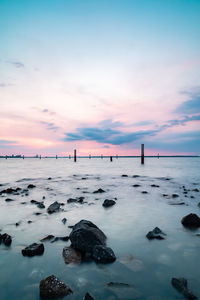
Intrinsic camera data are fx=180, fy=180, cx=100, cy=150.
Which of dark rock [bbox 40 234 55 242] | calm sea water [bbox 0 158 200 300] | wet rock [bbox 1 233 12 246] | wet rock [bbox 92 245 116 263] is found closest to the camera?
calm sea water [bbox 0 158 200 300]

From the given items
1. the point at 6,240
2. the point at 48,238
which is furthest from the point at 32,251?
the point at 6,240

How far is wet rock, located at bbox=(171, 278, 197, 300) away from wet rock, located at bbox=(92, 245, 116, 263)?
98 cm

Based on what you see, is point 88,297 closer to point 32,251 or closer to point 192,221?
point 32,251

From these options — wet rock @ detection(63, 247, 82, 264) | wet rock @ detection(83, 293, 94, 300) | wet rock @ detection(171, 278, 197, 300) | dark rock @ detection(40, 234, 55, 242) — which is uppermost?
wet rock @ detection(83, 293, 94, 300)

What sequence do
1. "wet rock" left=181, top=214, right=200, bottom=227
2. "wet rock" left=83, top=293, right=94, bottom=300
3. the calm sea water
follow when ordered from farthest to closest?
"wet rock" left=181, top=214, right=200, bottom=227, the calm sea water, "wet rock" left=83, top=293, right=94, bottom=300

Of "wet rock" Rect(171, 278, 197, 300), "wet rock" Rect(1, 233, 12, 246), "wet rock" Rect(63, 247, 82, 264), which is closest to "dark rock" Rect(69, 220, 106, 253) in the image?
"wet rock" Rect(63, 247, 82, 264)

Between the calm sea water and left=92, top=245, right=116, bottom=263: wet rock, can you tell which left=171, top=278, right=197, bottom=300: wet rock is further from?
left=92, top=245, right=116, bottom=263: wet rock

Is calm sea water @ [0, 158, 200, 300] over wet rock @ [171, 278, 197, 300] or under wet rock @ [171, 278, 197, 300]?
under

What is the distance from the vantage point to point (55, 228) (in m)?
4.55

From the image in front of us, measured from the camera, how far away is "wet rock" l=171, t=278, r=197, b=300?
7.09 feet

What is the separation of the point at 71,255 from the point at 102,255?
0.56 m

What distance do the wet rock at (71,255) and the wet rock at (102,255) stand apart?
267mm

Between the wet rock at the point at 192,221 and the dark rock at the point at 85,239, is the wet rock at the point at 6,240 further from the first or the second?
the wet rock at the point at 192,221

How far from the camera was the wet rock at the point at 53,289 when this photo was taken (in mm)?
2209
